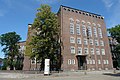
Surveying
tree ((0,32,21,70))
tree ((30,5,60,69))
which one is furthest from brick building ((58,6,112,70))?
tree ((0,32,21,70))

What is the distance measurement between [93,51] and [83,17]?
1225cm

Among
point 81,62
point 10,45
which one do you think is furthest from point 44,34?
point 10,45

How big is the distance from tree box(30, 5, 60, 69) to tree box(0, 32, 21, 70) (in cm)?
2545

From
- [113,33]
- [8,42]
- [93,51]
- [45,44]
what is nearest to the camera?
[45,44]

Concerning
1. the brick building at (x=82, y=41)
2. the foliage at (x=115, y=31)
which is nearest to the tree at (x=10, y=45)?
the brick building at (x=82, y=41)

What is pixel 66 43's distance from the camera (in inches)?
1524

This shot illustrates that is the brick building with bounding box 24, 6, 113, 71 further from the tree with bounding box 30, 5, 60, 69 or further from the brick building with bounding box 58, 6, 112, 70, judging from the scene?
the tree with bounding box 30, 5, 60, 69

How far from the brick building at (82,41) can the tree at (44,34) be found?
706 cm

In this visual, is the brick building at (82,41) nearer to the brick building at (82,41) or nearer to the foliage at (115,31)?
the brick building at (82,41)

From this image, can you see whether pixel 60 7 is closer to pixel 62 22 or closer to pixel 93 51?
pixel 62 22

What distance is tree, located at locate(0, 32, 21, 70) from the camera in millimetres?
52438

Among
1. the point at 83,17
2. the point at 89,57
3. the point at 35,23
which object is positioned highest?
the point at 83,17

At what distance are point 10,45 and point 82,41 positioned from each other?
30003mm

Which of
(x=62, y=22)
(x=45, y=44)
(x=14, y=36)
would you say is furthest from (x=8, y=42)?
(x=45, y=44)
